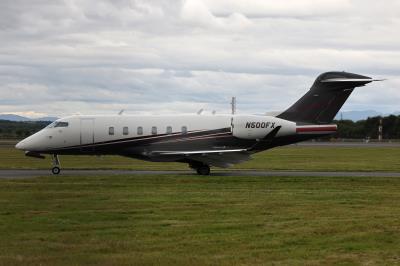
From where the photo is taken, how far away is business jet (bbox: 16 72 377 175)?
32781 millimetres

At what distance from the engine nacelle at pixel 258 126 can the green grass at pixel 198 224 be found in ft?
24.6

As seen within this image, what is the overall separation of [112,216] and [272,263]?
622 cm

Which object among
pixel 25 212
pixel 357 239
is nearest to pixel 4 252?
pixel 25 212

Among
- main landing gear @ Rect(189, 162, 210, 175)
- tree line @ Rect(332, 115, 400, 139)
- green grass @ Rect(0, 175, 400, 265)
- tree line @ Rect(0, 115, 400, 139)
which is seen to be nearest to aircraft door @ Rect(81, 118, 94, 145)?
main landing gear @ Rect(189, 162, 210, 175)

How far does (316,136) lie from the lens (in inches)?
1310

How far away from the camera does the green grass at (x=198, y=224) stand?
37.6 feet

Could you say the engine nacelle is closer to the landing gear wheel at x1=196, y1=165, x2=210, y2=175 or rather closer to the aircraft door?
the landing gear wheel at x1=196, y1=165, x2=210, y2=175

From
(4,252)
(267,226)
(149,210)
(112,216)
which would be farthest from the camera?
(149,210)

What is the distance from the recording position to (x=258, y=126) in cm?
3284

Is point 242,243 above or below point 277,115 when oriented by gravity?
below

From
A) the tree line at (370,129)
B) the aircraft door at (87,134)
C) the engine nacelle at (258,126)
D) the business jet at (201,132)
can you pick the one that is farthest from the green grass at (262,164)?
the tree line at (370,129)

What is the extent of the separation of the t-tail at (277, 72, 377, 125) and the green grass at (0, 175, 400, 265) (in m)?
8.23

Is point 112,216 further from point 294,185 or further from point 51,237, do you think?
point 294,185

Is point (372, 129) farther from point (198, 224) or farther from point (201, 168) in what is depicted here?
point (198, 224)
